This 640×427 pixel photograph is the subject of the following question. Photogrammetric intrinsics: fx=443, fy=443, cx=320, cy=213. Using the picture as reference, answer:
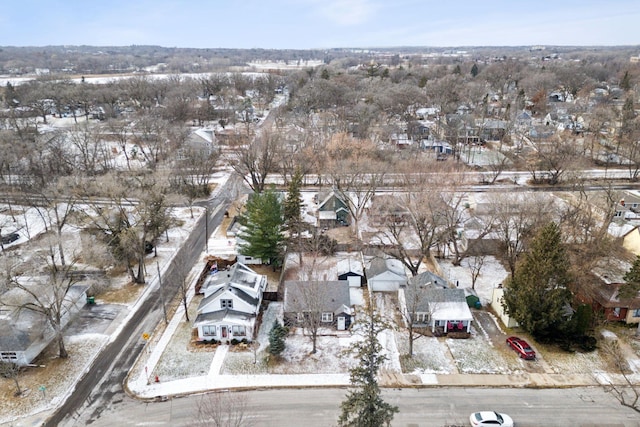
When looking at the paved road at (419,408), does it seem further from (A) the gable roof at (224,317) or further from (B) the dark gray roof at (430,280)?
(B) the dark gray roof at (430,280)

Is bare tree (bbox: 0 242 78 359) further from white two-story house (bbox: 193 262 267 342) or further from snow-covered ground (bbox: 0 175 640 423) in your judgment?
white two-story house (bbox: 193 262 267 342)

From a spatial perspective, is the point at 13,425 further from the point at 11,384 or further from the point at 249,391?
the point at 249,391

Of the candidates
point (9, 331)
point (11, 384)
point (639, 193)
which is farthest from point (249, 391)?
point (639, 193)

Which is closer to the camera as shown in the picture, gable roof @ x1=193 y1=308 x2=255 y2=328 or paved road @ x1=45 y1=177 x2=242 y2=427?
paved road @ x1=45 y1=177 x2=242 y2=427

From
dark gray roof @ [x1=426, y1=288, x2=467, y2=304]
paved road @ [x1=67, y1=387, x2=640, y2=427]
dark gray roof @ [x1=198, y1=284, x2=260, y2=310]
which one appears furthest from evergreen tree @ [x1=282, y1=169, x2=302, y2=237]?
paved road @ [x1=67, y1=387, x2=640, y2=427]

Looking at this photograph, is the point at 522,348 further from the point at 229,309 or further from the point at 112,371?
the point at 112,371

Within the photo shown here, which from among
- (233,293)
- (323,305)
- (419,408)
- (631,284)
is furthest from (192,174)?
(631,284)
